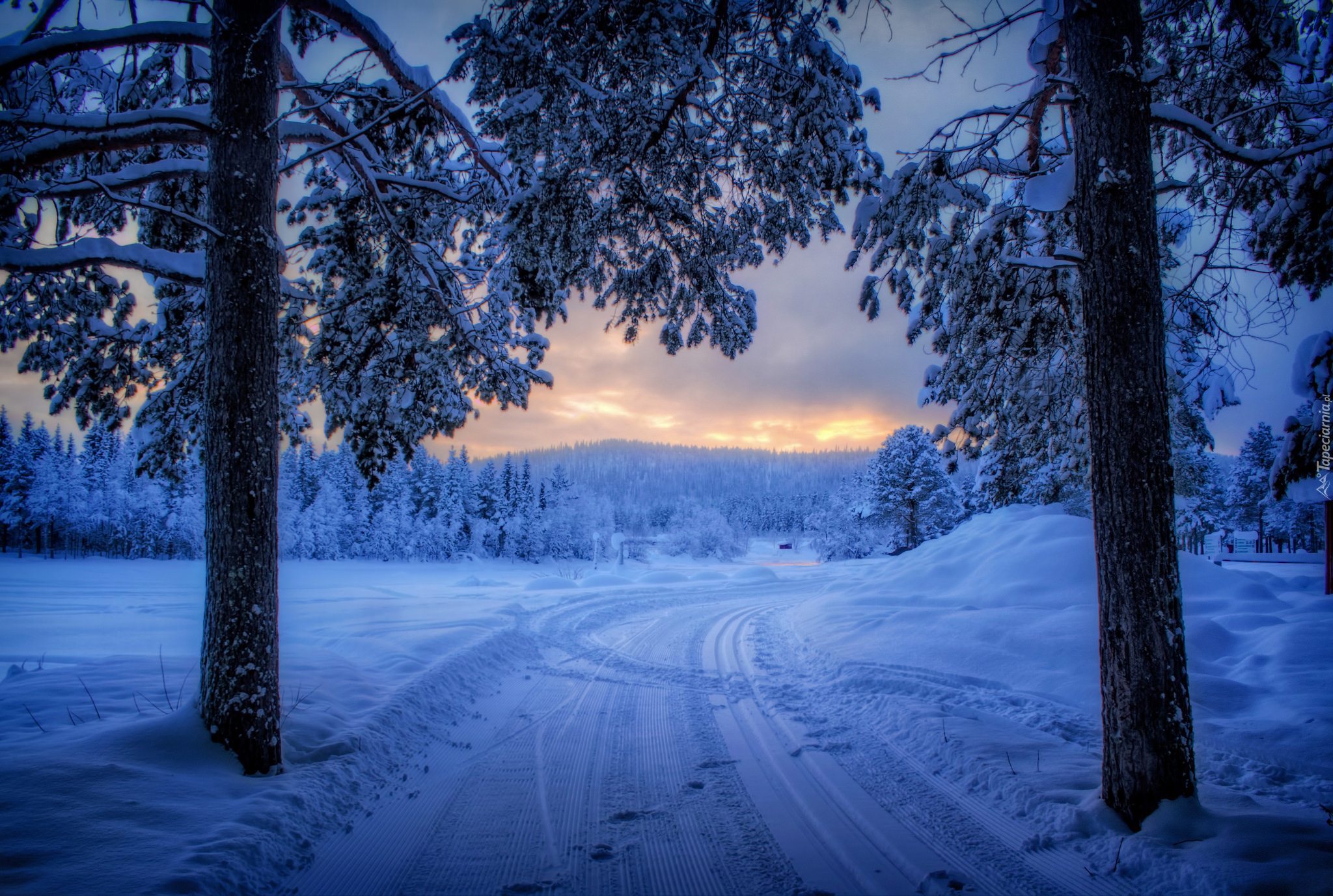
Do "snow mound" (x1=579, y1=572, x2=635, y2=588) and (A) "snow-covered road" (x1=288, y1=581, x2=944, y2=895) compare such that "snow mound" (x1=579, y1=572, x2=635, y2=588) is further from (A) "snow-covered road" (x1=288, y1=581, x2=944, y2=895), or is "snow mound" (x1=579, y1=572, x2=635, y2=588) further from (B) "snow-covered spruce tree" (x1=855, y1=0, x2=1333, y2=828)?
(B) "snow-covered spruce tree" (x1=855, y1=0, x2=1333, y2=828)

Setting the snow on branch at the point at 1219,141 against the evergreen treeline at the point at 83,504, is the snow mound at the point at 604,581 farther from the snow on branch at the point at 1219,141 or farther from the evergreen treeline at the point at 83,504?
the evergreen treeline at the point at 83,504

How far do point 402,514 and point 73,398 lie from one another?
47.7m

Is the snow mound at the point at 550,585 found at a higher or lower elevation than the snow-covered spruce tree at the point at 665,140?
lower

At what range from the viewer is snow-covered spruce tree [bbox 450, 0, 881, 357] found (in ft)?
13.1

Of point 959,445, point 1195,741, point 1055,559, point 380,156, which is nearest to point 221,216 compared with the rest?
point 380,156

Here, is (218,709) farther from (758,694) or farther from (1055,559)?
(1055,559)

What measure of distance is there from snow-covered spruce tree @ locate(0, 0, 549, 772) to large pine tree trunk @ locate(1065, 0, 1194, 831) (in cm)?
515

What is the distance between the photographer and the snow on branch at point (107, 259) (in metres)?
4.36

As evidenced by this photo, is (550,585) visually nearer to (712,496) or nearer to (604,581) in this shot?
(604,581)

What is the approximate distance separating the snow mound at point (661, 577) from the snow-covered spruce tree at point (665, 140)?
18.5 metres

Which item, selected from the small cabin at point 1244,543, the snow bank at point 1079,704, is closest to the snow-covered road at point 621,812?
the snow bank at point 1079,704

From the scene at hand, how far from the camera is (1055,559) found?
10820 millimetres

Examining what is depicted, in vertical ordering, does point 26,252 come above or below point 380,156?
below

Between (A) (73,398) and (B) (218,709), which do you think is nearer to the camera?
(B) (218,709)
